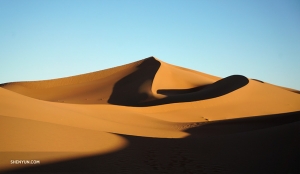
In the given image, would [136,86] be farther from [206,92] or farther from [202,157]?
[202,157]

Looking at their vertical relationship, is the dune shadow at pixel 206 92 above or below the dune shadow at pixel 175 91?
below

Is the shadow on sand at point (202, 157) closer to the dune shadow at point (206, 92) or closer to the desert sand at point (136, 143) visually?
the desert sand at point (136, 143)

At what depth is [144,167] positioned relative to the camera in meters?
9.80

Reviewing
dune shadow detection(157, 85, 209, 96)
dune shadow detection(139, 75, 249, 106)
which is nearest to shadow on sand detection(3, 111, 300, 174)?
dune shadow detection(139, 75, 249, 106)

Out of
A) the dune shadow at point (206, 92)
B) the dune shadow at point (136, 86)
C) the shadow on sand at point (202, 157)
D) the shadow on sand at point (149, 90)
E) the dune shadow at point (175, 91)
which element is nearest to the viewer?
the shadow on sand at point (202, 157)

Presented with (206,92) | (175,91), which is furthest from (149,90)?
(206,92)

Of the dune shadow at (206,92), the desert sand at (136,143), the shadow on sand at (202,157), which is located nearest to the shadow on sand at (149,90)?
the dune shadow at (206,92)

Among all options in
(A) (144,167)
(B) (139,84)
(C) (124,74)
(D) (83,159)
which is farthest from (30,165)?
(C) (124,74)

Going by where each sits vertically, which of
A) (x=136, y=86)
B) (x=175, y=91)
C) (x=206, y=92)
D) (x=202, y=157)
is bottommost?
(x=202, y=157)

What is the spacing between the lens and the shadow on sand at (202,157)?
9547 mm

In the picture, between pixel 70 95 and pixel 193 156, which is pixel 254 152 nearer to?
pixel 193 156

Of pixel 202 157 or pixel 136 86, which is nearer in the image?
pixel 202 157

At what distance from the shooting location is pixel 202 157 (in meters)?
11.4

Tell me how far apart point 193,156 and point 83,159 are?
3.18 metres
